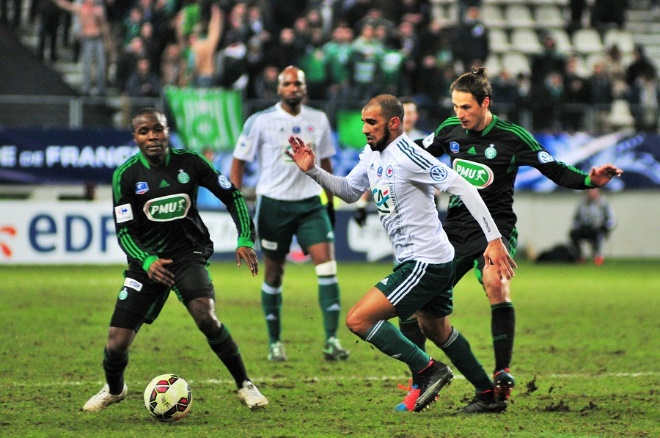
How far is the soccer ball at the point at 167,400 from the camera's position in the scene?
22.5 feet

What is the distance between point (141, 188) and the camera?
7.21m

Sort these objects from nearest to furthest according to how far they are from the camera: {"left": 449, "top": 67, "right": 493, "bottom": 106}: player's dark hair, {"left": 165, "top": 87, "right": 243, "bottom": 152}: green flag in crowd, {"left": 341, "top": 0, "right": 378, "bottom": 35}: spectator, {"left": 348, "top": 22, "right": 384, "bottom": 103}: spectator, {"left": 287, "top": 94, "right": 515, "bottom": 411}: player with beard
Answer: {"left": 287, "top": 94, "right": 515, "bottom": 411}: player with beard
{"left": 449, "top": 67, "right": 493, "bottom": 106}: player's dark hair
{"left": 165, "top": 87, "right": 243, "bottom": 152}: green flag in crowd
{"left": 348, "top": 22, "right": 384, "bottom": 103}: spectator
{"left": 341, "top": 0, "right": 378, "bottom": 35}: spectator

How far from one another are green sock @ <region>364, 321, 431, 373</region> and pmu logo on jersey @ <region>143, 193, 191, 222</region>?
1554 millimetres

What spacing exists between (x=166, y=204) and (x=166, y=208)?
27 mm

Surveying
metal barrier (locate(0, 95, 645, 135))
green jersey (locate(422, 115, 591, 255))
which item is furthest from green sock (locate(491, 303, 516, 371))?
metal barrier (locate(0, 95, 645, 135))

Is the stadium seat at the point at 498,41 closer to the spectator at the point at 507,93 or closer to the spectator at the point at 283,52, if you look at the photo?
the spectator at the point at 507,93

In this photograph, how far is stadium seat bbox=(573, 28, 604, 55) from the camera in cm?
2738

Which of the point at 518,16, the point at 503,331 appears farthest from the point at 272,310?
the point at 518,16

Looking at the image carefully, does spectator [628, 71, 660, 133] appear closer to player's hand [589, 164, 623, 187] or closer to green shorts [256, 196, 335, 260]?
green shorts [256, 196, 335, 260]

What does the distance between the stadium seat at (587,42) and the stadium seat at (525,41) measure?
38.1 inches

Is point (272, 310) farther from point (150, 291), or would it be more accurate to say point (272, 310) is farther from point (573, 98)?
point (573, 98)

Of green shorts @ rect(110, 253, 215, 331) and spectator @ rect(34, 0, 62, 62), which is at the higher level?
spectator @ rect(34, 0, 62, 62)

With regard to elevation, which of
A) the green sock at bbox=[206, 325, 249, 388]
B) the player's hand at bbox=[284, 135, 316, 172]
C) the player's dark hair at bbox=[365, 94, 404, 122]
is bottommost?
the green sock at bbox=[206, 325, 249, 388]

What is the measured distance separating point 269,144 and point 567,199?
15222 mm
